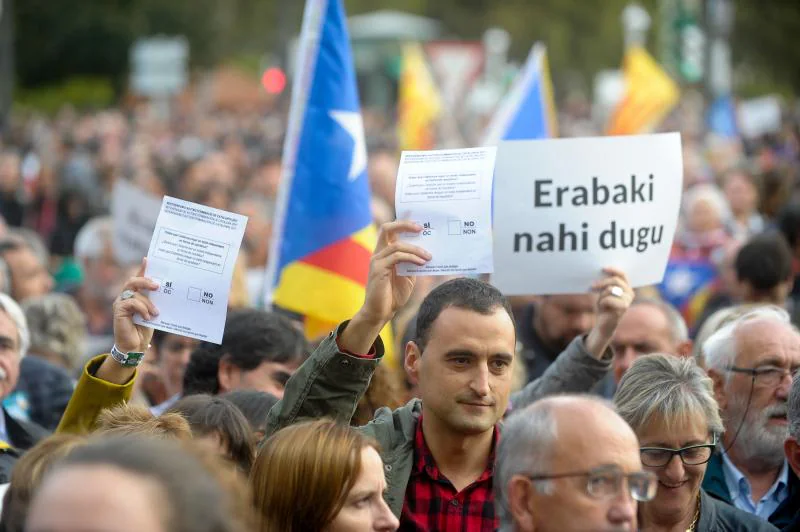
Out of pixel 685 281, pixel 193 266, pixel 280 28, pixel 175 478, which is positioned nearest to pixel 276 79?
pixel 280 28

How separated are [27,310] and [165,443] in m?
5.11

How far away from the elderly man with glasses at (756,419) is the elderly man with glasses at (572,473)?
5.96ft

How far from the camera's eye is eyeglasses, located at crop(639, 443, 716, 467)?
4180 mm

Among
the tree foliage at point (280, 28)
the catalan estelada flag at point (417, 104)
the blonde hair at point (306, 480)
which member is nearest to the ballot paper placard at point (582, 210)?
the blonde hair at point (306, 480)

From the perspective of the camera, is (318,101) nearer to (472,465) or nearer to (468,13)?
(472,465)

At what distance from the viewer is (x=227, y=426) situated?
14.4 feet

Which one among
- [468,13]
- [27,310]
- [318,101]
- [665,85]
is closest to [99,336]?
[27,310]

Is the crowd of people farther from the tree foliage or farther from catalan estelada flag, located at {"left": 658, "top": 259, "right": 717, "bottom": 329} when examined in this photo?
the tree foliage

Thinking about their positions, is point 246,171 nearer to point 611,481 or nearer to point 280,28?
point 611,481

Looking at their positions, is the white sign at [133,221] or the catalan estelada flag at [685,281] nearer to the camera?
the white sign at [133,221]

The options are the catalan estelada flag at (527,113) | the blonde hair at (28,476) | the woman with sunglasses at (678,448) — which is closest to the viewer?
the blonde hair at (28,476)

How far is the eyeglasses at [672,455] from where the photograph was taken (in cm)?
418

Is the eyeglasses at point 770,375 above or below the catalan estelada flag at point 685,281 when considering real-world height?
above

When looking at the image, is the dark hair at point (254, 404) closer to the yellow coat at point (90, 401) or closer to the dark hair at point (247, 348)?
the yellow coat at point (90, 401)
